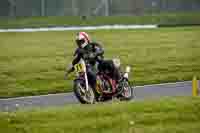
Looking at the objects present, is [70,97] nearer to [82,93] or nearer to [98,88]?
[98,88]

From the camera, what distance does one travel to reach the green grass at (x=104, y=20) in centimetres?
4623

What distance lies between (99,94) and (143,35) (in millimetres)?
26542

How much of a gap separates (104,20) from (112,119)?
132ft

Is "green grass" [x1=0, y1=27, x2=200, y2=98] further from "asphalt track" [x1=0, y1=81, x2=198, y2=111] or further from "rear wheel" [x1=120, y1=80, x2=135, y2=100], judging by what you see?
"rear wheel" [x1=120, y1=80, x2=135, y2=100]

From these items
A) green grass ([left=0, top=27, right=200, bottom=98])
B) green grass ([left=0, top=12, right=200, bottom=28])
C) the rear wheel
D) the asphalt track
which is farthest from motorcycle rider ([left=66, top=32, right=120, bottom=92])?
green grass ([left=0, top=12, right=200, bottom=28])

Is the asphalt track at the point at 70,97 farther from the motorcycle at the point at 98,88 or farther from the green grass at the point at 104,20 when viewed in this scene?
the green grass at the point at 104,20

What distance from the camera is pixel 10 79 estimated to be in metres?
21.2

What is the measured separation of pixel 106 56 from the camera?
28.4 m

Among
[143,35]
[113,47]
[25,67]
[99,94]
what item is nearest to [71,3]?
[143,35]

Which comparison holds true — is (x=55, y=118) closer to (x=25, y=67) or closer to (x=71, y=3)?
(x=25, y=67)

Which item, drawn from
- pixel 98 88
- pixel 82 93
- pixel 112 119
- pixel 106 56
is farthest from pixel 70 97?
pixel 106 56

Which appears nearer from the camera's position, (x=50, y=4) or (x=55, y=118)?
(x=55, y=118)

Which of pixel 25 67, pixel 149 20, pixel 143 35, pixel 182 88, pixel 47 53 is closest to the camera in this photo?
pixel 182 88

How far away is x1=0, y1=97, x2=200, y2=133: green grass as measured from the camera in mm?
9461
